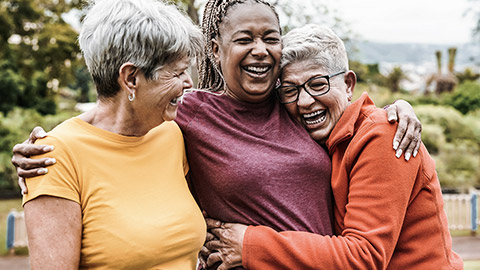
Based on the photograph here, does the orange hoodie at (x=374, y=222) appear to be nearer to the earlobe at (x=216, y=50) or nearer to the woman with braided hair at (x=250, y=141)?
the woman with braided hair at (x=250, y=141)

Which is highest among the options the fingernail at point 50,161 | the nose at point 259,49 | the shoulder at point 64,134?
the nose at point 259,49

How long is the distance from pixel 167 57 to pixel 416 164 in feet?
4.05

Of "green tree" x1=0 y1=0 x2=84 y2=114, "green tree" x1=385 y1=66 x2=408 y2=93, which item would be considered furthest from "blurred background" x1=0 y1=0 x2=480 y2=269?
"green tree" x1=385 y1=66 x2=408 y2=93

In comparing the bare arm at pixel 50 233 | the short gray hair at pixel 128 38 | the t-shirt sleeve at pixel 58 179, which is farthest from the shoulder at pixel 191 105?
the bare arm at pixel 50 233

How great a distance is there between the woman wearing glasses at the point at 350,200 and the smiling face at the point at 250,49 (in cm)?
9

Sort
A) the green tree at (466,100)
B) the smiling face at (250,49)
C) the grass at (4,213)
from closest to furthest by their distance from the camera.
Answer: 1. the smiling face at (250,49)
2. the grass at (4,213)
3. the green tree at (466,100)

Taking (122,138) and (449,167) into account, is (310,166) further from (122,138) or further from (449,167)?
(449,167)

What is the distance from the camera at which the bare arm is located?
173cm

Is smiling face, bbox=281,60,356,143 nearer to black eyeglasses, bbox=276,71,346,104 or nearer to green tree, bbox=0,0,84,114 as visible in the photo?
black eyeglasses, bbox=276,71,346,104

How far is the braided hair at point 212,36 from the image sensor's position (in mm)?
2409

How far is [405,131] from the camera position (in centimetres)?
211

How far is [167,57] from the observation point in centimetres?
198

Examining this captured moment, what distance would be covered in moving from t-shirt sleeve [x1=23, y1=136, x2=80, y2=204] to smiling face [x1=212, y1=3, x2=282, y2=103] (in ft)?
3.18

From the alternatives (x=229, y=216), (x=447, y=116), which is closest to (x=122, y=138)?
(x=229, y=216)
